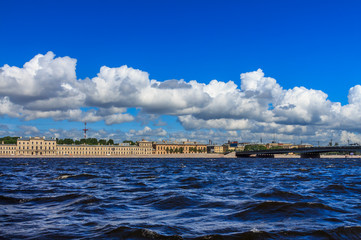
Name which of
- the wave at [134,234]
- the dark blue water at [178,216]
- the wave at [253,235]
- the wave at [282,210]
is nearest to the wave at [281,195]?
the dark blue water at [178,216]

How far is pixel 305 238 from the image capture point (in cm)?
891

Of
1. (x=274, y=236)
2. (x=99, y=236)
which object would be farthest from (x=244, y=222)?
(x=99, y=236)

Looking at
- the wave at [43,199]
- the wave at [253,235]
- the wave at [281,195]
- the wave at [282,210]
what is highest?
the wave at [253,235]

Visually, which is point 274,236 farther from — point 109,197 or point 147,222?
point 109,197

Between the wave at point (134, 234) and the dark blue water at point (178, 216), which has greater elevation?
the wave at point (134, 234)

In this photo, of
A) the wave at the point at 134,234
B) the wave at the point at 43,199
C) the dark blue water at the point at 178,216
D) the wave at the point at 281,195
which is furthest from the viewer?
the wave at the point at 281,195

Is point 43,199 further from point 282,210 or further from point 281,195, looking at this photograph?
point 281,195

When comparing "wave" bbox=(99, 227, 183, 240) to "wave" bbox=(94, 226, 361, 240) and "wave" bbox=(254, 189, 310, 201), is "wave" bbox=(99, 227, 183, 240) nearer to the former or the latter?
"wave" bbox=(94, 226, 361, 240)

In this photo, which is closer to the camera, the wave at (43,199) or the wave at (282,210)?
the wave at (282,210)

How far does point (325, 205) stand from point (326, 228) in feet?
14.8

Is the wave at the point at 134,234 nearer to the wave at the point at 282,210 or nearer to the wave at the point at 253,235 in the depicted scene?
the wave at the point at 253,235

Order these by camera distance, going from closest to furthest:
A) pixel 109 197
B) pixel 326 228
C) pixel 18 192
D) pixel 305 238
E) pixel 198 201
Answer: pixel 305 238 < pixel 326 228 < pixel 198 201 < pixel 109 197 < pixel 18 192

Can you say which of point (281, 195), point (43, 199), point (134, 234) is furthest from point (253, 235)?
point (43, 199)

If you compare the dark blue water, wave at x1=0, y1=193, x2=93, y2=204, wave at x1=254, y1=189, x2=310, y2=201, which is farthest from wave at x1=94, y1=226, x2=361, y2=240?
wave at x1=254, y1=189, x2=310, y2=201
